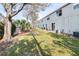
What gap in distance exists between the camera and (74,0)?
2596 mm

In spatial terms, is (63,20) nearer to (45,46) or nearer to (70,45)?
(70,45)

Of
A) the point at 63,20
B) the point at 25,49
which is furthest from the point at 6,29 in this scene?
the point at 63,20

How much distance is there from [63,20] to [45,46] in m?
0.63

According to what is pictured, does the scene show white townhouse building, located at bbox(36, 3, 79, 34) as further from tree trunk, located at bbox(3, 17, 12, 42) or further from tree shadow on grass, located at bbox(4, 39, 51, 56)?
tree trunk, located at bbox(3, 17, 12, 42)

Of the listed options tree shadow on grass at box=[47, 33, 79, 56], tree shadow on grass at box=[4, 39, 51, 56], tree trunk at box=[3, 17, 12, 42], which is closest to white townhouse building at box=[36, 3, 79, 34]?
tree shadow on grass at box=[47, 33, 79, 56]

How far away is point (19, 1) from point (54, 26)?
0.78 metres

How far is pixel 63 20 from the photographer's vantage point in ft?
9.38

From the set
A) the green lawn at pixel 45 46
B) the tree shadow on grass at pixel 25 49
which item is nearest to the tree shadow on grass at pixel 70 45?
→ the green lawn at pixel 45 46

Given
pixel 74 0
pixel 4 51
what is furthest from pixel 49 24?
pixel 4 51

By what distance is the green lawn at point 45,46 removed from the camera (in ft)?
8.27

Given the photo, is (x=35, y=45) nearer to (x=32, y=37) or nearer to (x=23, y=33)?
(x=32, y=37)

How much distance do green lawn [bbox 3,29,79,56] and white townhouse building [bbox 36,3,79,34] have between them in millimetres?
154

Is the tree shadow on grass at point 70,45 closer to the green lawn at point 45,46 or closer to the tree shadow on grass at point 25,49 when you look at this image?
the green lawn at point 45,46

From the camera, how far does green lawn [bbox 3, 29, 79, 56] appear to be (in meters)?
2.52
